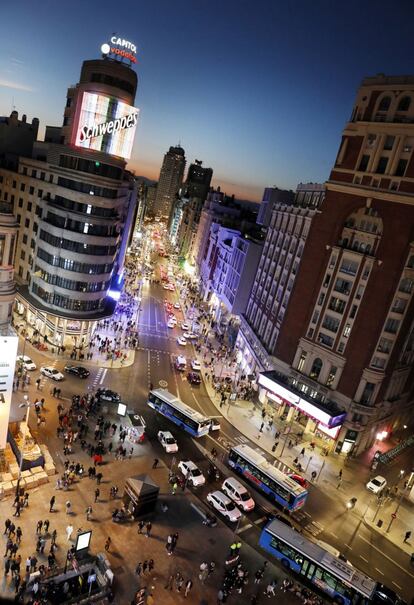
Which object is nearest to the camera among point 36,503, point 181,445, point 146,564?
point 146,564

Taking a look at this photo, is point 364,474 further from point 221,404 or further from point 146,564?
point 146,564

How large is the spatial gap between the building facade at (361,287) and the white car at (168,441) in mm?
21955

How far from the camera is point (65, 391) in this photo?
60.8m

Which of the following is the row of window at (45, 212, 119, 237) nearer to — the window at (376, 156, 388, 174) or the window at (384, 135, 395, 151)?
the window at (376, 156, 388, 174)

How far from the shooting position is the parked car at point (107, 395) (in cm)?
6049

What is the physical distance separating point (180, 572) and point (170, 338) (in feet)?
202

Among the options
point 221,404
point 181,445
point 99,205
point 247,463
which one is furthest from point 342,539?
point 99,205

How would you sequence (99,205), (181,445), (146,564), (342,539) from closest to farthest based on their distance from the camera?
(146,564) → (342,539) → (181,445) → (99,205)

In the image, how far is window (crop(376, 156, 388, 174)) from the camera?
2378 inches

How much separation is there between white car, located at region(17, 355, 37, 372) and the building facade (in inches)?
1370

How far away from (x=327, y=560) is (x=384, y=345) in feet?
107

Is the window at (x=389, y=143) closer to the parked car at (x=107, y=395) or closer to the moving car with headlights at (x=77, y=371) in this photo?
the parked car at (x=107, y=395)

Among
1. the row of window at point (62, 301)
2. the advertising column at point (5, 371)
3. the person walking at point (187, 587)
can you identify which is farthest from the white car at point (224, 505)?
the row of window at point (62, 301)

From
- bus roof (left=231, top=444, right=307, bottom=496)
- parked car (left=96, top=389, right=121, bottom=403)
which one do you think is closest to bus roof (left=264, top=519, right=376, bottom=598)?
bus roof (left=231, top=444, right=307, bottom=496)
